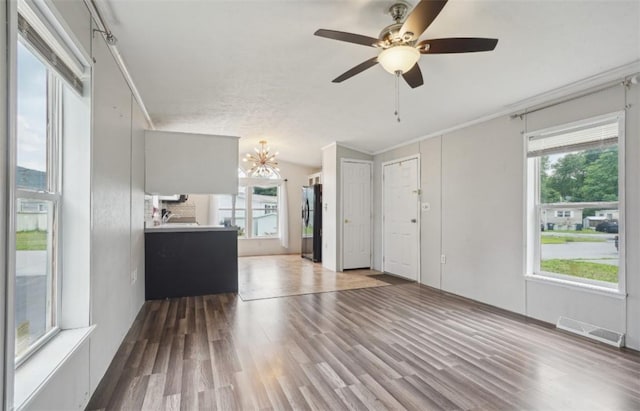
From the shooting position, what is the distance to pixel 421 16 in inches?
69.2

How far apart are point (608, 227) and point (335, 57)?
2.99 m

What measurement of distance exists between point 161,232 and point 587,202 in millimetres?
4837

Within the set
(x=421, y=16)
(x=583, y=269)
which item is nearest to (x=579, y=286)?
(x=583, y=269)

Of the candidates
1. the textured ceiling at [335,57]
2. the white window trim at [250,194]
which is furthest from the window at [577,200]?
the white window trim at [250,194]

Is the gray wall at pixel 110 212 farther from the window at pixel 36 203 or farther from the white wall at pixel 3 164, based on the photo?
the white wall at pixel 3 164

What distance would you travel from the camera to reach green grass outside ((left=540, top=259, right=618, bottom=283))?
2.90 metres

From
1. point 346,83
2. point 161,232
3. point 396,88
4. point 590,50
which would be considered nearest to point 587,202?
point 590,50

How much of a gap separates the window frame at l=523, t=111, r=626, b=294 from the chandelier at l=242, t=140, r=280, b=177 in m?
4.45

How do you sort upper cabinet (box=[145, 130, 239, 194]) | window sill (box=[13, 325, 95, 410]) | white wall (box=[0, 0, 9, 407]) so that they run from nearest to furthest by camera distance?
white wall (box=[0, 0, 9, 407]), window sill (box=[13, 325, 95, 410]), upper cabinet (box=[145, 130, 239, 194])

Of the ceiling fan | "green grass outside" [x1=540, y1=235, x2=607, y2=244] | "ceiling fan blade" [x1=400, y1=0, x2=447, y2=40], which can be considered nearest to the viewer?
"ceiling fan blade" [x1=400, y1=0, x2=447, y2=40]

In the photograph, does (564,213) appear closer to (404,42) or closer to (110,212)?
(404,42)

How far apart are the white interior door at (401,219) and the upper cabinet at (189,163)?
2.88 m

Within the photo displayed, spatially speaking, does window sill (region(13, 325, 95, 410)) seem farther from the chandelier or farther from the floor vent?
the chandelier

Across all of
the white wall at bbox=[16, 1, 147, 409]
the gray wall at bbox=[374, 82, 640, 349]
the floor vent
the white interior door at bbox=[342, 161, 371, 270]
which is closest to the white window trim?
the white interior door at bbox=[342, 161, 371, 270]
